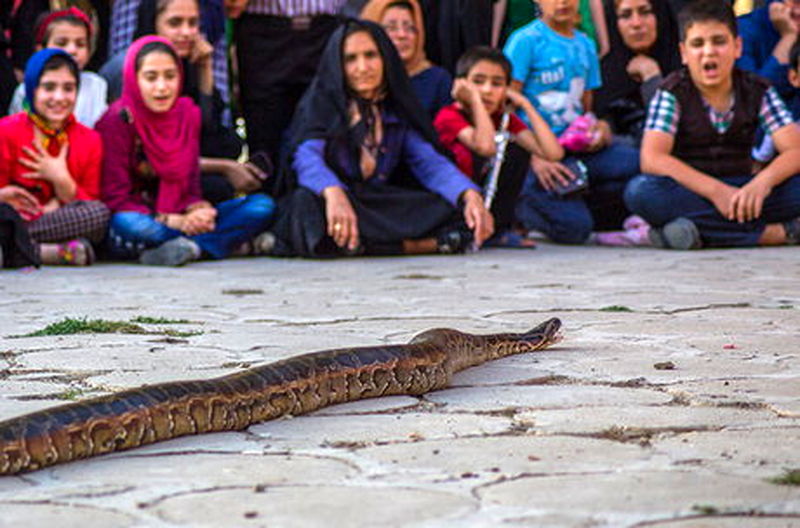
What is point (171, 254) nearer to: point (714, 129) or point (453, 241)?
point (453, 241)

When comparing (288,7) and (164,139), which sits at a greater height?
(288,7)

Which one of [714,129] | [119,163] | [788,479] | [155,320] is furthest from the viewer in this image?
[714,129]

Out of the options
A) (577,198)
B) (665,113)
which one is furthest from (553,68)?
(665,113)

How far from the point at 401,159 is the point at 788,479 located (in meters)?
8.03

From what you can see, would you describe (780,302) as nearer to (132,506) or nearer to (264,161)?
(132,506)

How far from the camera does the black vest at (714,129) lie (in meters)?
10.4

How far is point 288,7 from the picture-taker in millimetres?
10812

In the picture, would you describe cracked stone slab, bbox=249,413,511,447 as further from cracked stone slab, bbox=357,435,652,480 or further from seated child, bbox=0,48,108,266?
seated child, bbox=0,48,108,266

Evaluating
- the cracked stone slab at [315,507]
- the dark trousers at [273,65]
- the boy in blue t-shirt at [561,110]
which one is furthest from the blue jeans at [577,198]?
the cracked stone slab at [315,507]

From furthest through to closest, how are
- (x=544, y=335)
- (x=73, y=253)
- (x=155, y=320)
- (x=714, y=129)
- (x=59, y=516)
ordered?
(x=714, y=129) < (x=73, y=253) < (x=155, y=320) < (x=544, y=335) < (x=59, y=516)

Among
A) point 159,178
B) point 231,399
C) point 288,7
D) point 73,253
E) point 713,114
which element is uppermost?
point 288,7

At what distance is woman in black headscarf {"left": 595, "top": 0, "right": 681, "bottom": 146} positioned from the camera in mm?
11953

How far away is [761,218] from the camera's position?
417 inches

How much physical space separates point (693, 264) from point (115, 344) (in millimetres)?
5009
